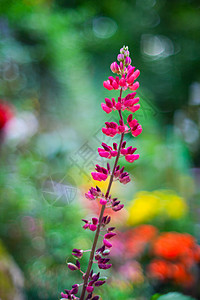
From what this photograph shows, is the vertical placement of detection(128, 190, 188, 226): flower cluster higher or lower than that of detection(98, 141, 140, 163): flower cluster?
lower

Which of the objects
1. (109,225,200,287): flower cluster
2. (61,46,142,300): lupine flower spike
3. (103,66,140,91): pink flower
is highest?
(103,66,140,91): pink flower

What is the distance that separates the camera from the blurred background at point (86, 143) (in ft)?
2.75

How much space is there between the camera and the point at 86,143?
1.22 feet

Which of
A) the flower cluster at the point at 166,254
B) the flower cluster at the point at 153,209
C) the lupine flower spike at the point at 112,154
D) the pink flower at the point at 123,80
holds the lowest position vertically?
the flower cluster at the point at 166,254

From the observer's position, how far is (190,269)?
0.96 m

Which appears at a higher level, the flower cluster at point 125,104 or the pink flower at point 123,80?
the pink flower at point 123,80

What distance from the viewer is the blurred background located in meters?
0.84

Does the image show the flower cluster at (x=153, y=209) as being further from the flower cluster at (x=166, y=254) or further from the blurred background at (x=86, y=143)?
the flower cluster at (x=166, y=254)

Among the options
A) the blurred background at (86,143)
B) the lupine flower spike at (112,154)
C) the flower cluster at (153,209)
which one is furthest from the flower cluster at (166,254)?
the lupine flower spike at (112,154)

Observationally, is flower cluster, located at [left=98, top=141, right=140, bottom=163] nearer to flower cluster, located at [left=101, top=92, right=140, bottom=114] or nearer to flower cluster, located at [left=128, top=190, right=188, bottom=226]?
flower cluster, located at [left=101, top=92, right=140, bottom=114]

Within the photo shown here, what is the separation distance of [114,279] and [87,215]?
271 mm

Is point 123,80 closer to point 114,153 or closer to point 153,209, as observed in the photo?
point 114,153

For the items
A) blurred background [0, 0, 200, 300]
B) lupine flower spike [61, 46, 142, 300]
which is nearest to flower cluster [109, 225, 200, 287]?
blurred background [0, 0, 200, 300]

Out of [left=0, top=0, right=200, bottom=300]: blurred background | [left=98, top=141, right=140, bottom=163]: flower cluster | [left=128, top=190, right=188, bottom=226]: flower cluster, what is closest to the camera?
[left=98, top=141, right=140, bottom=163]: flower cluster
